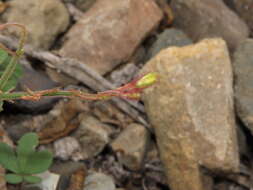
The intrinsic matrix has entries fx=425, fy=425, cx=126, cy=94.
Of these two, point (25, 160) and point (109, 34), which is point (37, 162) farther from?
point (109, 34)

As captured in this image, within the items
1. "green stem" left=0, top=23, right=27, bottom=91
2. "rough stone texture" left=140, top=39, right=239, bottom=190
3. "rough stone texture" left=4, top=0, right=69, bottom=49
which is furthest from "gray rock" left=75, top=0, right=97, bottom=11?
"green stem" left=0, top=23, right=27, bottom=91

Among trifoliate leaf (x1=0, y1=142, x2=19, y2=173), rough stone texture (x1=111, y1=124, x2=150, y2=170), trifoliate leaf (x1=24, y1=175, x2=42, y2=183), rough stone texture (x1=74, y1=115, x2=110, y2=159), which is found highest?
trifoliate leaf (x1=0, y1=142, x2=19, y2=173)

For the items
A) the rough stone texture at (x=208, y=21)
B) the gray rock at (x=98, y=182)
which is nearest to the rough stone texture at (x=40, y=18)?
the rough stone texture at (x=208, y=21)

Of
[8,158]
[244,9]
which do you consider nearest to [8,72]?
[8,158]

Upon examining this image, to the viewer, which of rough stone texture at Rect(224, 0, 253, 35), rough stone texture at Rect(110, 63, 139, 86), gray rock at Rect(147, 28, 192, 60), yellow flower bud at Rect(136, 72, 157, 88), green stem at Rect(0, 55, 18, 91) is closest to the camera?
yellow flower bud at Rect(136, 72, 157, 88)

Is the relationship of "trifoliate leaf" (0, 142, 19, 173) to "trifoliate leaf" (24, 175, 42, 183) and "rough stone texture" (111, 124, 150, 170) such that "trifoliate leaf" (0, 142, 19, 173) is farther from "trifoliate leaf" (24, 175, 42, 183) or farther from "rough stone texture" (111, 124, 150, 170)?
"rough stone texture" (111, 124, 150, 170)

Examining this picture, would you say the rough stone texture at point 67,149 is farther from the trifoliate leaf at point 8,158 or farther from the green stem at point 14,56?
the green stem at point 14,56
